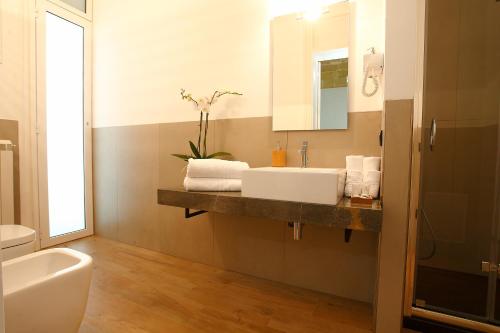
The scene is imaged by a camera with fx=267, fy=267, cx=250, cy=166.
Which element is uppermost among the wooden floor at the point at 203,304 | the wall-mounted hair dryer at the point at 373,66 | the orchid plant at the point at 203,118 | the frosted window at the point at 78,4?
the frosted window at the point at 78,4

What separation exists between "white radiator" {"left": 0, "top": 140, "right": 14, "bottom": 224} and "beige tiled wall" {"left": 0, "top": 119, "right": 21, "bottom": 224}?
12 centimetres

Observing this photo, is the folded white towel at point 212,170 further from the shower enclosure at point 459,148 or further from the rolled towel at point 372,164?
the shower enclosure at point 459,148

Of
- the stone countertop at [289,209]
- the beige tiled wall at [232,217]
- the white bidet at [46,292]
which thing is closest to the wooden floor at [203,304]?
the beige tiled wall at [232,217]

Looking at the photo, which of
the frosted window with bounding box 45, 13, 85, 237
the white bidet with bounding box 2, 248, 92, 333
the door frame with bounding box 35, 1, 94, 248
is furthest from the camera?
the frosted window with bounding box 45, 13, 85, 237

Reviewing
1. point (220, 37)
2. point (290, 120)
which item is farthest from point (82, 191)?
point (290, 120)

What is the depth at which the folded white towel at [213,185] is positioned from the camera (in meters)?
1.54

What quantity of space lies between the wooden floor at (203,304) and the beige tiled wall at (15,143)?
0.86 metres

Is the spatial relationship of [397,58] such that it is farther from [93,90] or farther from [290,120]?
[93,90]

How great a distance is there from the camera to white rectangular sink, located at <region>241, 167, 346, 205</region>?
1.20 metres

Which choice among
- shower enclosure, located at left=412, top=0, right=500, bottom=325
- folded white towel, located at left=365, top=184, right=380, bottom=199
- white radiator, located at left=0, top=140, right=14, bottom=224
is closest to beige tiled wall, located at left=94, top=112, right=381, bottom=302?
folded white towel, located at left=365, top=184, right=380, bottom=199

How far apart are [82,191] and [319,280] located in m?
2.40

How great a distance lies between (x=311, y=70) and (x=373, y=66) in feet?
1.24

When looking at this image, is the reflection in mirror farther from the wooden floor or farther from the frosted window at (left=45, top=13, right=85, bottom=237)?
the frosted window at (left=45, top=13, right=85, bottom=237)

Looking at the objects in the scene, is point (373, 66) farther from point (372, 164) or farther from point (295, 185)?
point (295, 185)
